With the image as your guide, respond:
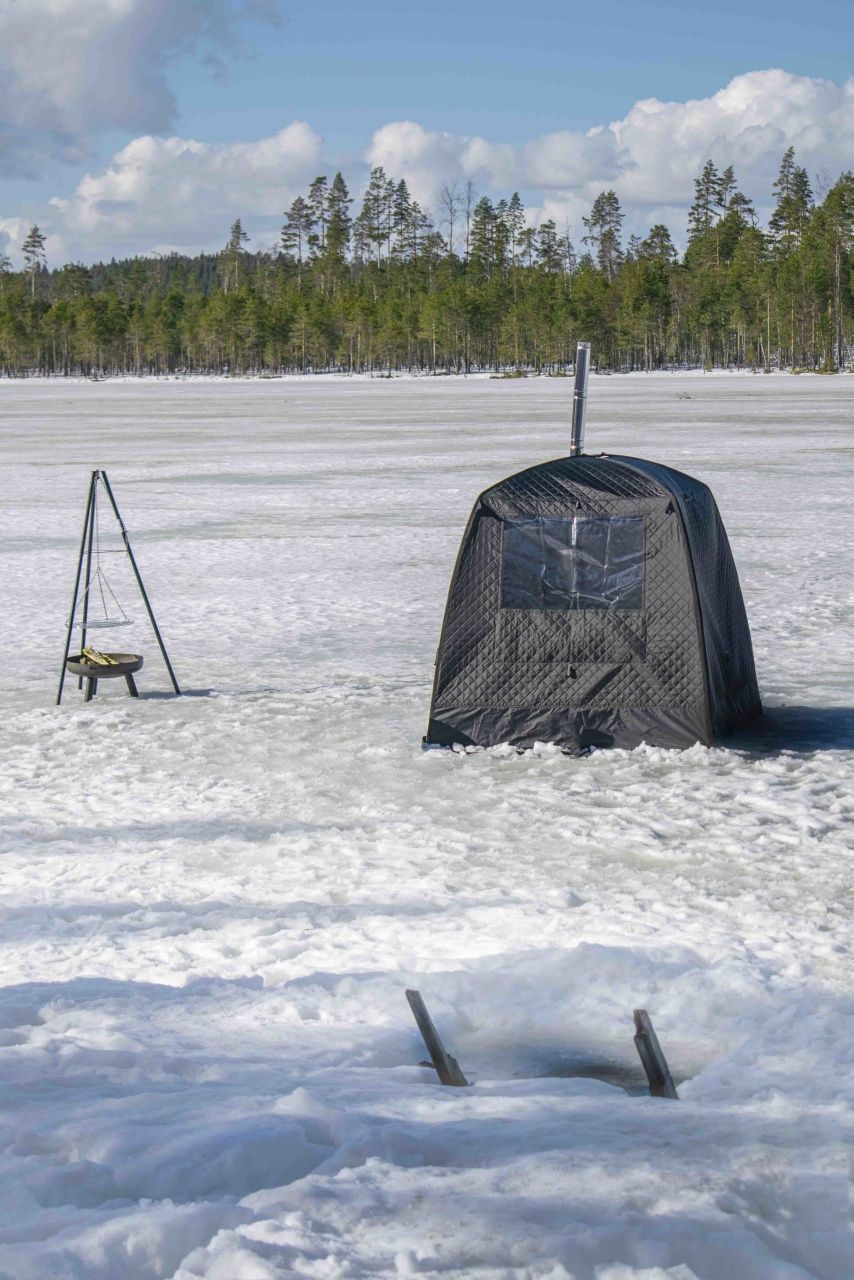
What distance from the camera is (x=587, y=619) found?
7801mm

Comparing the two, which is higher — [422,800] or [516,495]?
[516,495]

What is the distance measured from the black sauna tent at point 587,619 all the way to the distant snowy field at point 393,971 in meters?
0.29

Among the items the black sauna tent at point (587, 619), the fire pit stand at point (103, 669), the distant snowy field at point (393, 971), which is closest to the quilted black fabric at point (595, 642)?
the black sauna tent at point (587, 619)

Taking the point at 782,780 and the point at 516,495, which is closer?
the point at 782,780

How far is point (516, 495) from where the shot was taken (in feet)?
26.0

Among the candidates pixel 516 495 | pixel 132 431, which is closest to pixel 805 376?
pixel 132 431

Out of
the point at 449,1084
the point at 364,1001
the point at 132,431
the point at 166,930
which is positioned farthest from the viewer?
the point at 132,431

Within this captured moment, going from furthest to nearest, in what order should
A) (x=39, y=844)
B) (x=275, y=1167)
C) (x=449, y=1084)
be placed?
(x=39, y=844) < (x=449, y=1084) < (x=275, y=1167)

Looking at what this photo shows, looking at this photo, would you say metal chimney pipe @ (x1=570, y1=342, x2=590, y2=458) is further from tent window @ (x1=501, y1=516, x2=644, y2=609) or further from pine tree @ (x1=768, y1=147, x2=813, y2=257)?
pine tree @ (x1=768, y1=147, x2=813, y2=257)

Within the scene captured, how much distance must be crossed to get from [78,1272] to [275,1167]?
55cm

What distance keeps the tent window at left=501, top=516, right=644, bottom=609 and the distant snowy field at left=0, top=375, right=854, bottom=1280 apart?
89 centimetres

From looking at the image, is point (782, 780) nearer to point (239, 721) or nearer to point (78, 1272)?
point (239, 721)

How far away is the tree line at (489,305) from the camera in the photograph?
11269cm

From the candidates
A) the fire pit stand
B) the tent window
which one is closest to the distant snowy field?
the fire pit stand
